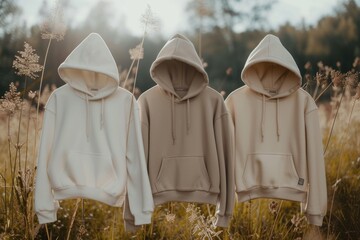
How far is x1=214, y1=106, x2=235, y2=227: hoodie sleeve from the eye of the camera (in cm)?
345

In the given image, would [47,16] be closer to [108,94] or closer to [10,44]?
[108,94]

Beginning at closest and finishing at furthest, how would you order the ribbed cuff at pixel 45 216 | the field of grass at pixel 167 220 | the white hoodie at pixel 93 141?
the ribbed cuff at pixel 45 216, the white hoodie at pixel 93 141, the field of grass at pixel 167 220

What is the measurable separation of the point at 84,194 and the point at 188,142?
2.98 feet

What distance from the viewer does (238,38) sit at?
2981 centimetres

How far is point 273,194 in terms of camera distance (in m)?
3.63

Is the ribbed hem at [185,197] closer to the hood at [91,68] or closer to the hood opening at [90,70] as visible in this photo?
the hood opening at [90,70]

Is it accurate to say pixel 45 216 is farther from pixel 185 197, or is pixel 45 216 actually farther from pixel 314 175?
pixel 314 175

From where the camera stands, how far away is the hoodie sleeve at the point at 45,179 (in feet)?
10.3

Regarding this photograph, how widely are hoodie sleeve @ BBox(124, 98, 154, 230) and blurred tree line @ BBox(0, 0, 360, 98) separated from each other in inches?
Result: 233

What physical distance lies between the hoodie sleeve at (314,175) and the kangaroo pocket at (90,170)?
1600mm

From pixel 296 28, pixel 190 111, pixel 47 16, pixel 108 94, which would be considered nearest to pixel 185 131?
pixel 190 111

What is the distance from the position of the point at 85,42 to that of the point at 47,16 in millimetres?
344

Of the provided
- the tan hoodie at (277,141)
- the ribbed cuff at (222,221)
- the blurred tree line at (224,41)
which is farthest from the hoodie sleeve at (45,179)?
the blurred tree line at (224,41)

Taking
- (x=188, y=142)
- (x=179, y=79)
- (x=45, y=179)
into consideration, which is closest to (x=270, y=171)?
(x=188, y=142)
